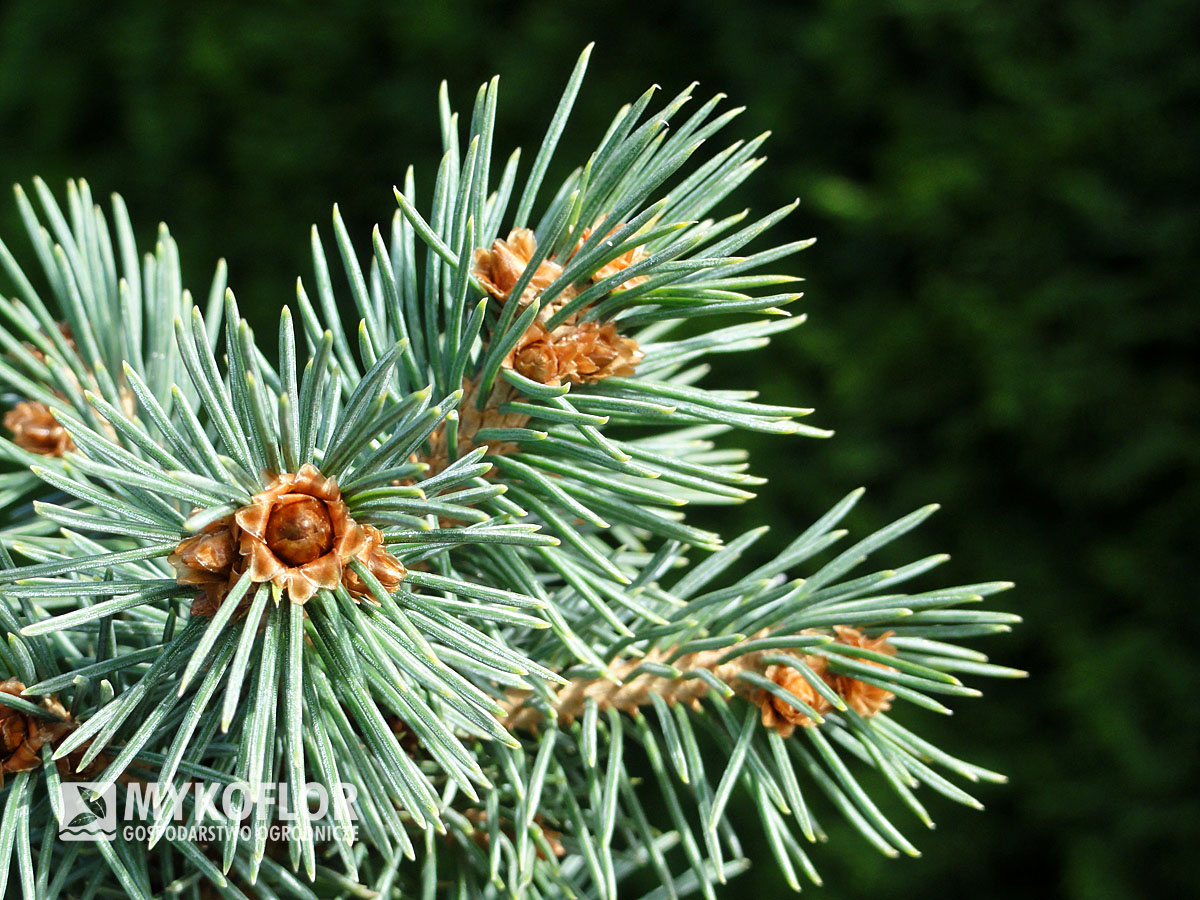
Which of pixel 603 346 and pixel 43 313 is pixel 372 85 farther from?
pixel 603 346

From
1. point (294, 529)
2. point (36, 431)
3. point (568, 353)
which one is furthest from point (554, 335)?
point (36, 431)

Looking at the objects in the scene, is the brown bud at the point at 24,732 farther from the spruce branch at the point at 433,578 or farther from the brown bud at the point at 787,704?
the brown bud at the point at 787,704

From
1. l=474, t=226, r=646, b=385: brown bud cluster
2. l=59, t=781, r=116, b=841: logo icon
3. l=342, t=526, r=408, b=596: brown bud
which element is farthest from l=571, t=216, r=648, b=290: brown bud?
l=59, t=781, r=116, b=841: logo icon

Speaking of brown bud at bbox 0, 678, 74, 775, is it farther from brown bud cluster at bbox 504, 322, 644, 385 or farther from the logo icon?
brown bud cluster at bbox 504, 322, 644, 385

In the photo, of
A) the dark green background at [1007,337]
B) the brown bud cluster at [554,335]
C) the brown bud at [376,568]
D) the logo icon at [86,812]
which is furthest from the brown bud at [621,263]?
the dark green background at [1007,337]

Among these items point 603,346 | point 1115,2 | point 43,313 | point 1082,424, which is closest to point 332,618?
point 603,346
